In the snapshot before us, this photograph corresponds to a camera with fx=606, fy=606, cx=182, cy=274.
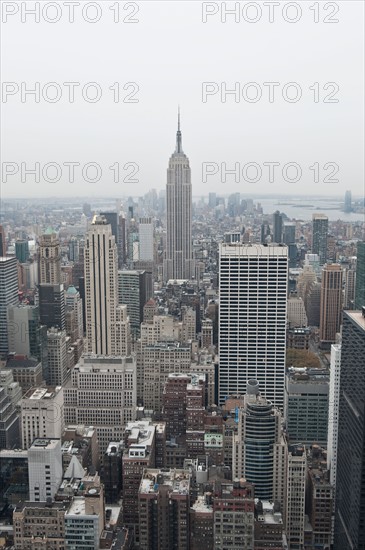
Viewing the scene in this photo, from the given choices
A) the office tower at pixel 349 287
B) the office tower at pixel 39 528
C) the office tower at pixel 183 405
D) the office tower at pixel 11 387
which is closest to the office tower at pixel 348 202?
the office tower at pixel 349 287

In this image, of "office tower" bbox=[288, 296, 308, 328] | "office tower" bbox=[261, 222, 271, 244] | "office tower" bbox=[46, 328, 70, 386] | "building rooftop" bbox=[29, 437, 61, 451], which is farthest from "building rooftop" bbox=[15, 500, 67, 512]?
"office tower" bbox=[261, 222, 271, 244]

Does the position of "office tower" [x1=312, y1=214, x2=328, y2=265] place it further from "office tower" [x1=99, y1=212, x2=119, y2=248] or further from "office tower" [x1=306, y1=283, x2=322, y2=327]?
"office tower" [x1=99, y1=212, x2=119, y2=248]

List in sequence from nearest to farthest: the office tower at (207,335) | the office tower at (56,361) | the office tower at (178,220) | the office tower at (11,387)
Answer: the office tower at (11,387)
the office tower at (56,361)
the office tower at (207,335)
the office tower at (178,220)

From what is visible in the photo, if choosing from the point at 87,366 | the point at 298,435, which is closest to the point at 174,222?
the point at 87,366

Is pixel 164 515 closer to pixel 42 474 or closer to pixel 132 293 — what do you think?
pixel 42 474

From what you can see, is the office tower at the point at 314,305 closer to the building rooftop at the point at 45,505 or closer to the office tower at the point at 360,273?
the office tower at the point at 360,273

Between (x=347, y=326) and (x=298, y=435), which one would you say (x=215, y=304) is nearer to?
(x=298, y=435)
